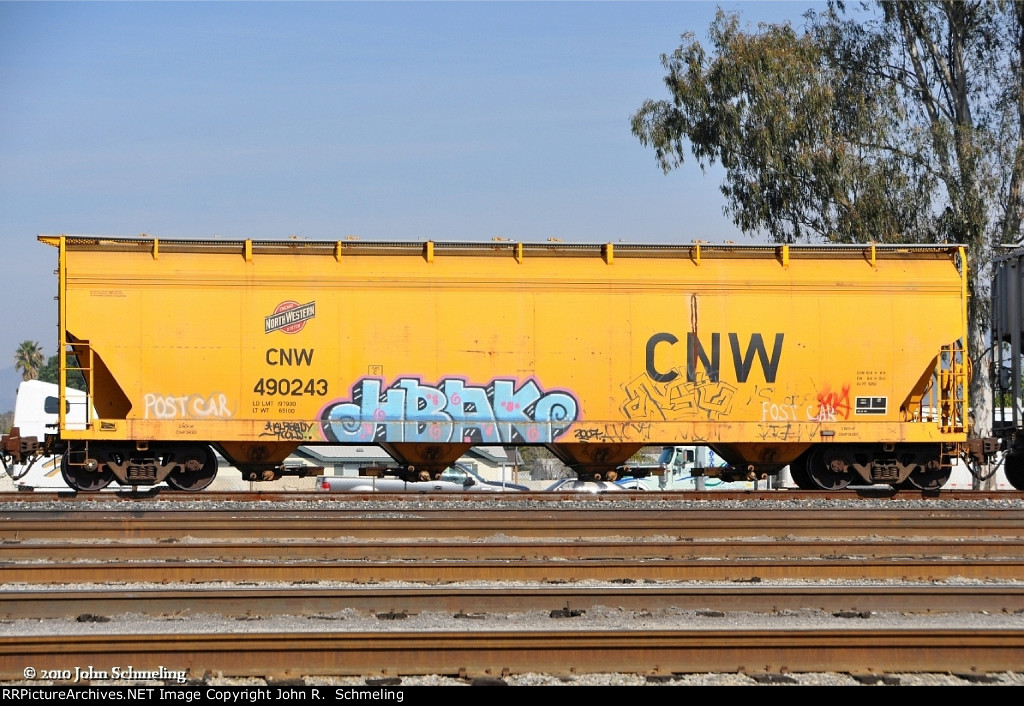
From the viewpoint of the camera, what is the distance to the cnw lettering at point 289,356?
15.5m

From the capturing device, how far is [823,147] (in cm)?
2825

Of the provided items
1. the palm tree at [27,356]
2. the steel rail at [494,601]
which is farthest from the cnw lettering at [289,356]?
the palm tree at [27,356]

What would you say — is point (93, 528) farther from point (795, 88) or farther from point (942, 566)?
point (795, 88)

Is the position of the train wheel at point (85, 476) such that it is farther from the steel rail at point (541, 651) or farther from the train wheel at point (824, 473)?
the train wheel at point (824, 473)

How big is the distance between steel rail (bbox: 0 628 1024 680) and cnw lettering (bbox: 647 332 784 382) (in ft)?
30.3

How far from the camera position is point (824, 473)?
54.1 feet

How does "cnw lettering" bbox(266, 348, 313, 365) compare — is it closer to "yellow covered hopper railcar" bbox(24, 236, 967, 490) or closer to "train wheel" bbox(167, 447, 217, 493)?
"yellow covered hopper railcar" bbox(24, 236, 967, 490)

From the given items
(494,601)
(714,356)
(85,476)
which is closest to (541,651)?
(494,601)

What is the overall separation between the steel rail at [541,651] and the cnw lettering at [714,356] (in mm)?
9237

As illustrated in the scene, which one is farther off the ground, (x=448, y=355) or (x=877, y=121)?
(x=877, y=121)

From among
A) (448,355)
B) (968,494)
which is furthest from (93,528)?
(968,494)

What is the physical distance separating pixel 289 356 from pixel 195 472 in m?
2.39

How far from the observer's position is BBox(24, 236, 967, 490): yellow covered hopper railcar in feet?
50.6

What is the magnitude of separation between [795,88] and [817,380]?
1536 cm
